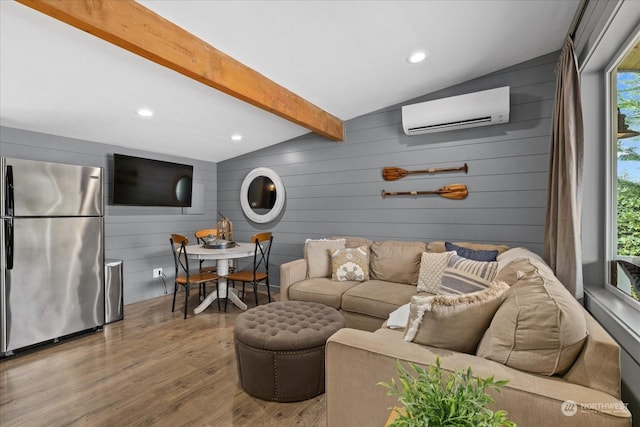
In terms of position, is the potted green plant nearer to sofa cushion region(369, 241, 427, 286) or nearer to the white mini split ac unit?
sofa cushion region(369, 241, 427, 286)

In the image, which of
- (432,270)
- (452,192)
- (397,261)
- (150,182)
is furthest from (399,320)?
(150,182)

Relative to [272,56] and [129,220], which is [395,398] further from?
[129,220]

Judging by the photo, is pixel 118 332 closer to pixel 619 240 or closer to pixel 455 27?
pixel 455 27

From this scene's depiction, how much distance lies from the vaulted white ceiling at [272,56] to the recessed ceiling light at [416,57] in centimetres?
5

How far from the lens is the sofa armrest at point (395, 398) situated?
98 centimetres

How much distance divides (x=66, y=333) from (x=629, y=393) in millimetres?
4014

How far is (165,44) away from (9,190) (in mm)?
1959

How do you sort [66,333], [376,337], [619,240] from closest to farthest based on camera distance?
[376,337], [619,240], [66,333]

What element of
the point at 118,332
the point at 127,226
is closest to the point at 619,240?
the point at 118,332

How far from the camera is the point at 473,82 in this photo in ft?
10.7

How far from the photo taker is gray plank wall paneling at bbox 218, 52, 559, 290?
298 centimetres

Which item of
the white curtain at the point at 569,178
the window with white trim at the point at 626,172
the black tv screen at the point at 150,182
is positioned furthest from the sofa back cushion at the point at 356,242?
the black tv screen at the point at 150,182

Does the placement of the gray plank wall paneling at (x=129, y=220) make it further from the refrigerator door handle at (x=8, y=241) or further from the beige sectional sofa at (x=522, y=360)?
the beige sectional sofa at (x=522, y=360)

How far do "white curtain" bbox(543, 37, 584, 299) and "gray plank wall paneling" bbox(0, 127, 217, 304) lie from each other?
4564mm
